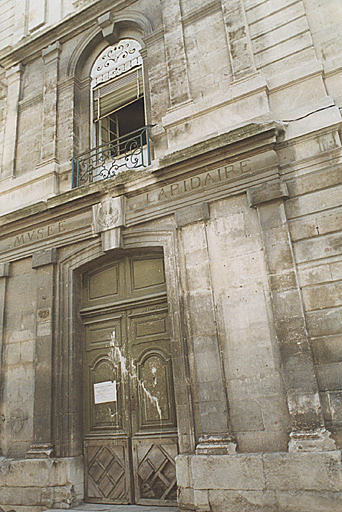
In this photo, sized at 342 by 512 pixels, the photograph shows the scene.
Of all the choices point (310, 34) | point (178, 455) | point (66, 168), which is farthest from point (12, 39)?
point (178, 455)

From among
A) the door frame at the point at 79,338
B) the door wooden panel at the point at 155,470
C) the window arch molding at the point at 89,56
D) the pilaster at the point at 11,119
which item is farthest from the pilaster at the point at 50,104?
the door wooden panel at the point at 155,470

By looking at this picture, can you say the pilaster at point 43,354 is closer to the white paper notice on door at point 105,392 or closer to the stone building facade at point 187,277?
the stone building facade at point 187,277

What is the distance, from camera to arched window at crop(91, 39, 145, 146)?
24.1ft

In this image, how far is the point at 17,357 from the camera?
244 inches

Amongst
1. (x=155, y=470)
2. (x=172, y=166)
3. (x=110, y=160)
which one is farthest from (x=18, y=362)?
(x=172, y=166)

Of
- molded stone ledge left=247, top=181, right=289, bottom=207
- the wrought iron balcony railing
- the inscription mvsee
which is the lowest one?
molded stone ledge left=247, top=181, right=289, bottom=207

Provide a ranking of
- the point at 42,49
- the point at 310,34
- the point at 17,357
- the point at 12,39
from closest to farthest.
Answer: the point at 310,34 → the point at 17,357 → the point at 42,49 → the point at 12,39

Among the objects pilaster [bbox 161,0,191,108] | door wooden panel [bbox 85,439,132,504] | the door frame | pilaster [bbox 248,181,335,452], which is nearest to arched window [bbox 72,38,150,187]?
pilaster [bbox 161,0,191,108]

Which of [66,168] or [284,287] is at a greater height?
[66,168]

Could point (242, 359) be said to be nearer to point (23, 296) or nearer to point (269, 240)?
point (269, 240)

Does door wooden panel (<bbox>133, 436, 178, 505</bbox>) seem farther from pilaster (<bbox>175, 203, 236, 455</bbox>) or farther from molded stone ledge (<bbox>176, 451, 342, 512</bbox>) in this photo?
pilaster (<bbox>175, 203, 236, 455</bbox>)

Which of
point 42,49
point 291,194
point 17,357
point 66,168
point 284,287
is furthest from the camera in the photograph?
point 42,49

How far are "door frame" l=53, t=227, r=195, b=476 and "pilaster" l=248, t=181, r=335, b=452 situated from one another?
1.18 meters

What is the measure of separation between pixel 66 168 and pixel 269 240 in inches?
153
